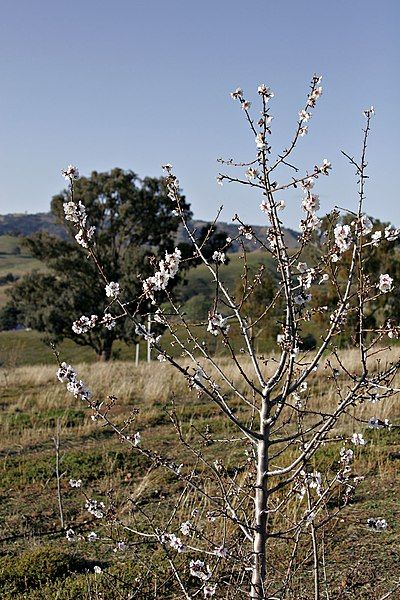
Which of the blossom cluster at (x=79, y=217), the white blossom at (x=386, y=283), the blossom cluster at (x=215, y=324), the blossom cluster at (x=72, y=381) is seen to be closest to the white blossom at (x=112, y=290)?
the blossom cluster at (x=79, y=217)

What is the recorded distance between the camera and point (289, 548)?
500cm

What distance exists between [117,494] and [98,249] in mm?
23005

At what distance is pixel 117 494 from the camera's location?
268 inches

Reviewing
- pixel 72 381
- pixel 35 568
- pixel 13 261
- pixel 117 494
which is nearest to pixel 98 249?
pixel 117 494

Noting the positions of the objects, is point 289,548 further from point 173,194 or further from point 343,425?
point 343,425

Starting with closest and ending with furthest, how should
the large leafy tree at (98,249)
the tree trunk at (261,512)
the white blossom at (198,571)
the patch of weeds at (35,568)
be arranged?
the tree trunk at (261,512), the white blossom at (198,571), the patch of weeds at (35,568), the large leafy tree at (98,249)

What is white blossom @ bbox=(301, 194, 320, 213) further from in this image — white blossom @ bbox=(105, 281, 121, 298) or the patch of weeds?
the patch of weeds

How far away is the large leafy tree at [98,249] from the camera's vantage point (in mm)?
28516

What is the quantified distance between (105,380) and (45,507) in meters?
7.30

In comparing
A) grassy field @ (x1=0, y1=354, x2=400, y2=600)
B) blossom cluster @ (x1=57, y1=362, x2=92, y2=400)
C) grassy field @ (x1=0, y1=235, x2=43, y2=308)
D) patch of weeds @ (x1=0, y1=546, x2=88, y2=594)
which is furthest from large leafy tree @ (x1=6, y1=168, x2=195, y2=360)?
grassy field @ (x1=0, y1=235, x2=43, y2=308)

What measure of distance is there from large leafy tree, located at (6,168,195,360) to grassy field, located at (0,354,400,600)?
596 inches

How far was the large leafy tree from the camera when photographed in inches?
1123

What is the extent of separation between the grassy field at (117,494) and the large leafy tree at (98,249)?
15.1 m

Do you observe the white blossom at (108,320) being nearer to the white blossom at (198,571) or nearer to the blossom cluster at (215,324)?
the blossom cluster at (215,324)
